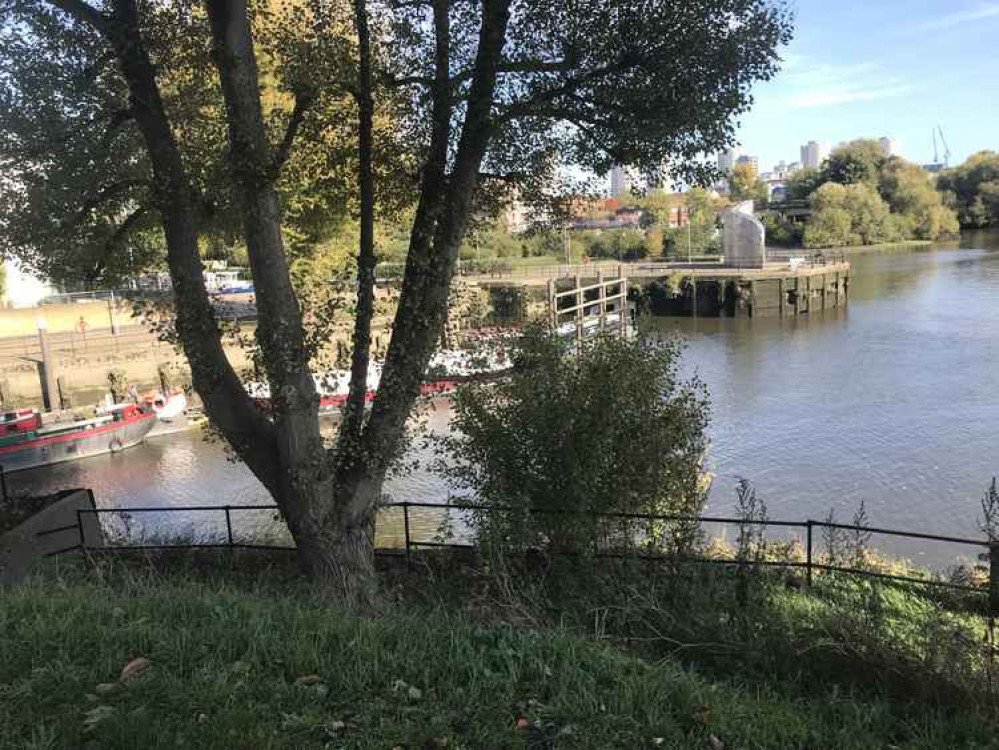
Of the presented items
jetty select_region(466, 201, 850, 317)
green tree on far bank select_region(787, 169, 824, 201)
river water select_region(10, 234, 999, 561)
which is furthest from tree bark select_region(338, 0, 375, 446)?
→ green tree on far bank select_region(787, 169, 824, 201)

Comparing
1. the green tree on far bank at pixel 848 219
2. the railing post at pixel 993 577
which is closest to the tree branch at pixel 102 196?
the railing post at pixel 993 577

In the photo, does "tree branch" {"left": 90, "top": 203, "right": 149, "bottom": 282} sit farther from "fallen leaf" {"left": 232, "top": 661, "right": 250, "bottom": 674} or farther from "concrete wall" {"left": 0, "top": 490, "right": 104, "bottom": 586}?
"fallen leaf" {"left": 232, "top": 661, "right": 250, "bottom": 674}

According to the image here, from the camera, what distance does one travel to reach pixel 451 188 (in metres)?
7.82

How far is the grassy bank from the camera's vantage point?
3762mm

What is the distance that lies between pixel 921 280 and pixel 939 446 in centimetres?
4615

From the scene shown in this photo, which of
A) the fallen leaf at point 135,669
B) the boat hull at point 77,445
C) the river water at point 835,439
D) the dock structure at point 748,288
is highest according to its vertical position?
the fallen leaf at point 135,669

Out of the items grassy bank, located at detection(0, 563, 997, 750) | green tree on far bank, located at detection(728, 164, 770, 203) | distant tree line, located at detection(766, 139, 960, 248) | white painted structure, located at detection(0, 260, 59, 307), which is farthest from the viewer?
green tree on far bank, located at detection(728, 164, 770, 203)

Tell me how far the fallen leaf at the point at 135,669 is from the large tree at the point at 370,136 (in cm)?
314

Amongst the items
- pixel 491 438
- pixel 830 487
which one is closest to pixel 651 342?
pixel 491 438

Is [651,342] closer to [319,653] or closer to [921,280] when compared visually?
[319,653]

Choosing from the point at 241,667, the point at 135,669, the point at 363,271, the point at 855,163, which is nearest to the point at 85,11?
the point at 363,271

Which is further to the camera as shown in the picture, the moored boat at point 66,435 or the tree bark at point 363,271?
the moored boat at point 66,435

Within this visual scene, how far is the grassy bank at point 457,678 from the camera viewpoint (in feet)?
12.3

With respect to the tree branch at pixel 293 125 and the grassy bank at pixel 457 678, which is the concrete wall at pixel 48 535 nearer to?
the grassy bank at pixel 457 678
